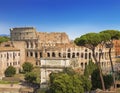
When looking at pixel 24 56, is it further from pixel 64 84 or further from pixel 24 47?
pixel 64 84

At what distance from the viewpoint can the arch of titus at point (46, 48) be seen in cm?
7288

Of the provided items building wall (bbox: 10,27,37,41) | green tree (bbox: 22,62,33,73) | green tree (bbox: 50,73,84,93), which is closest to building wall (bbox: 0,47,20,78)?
green tree (bbox: 22,62,33,73)

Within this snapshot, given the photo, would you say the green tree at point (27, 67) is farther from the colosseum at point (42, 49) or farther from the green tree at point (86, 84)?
the green tree at point (86, 84)

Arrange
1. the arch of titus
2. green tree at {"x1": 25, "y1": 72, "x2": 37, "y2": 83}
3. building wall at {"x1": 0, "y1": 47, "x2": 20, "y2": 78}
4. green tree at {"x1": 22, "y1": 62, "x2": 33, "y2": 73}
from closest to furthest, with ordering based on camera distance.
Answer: green tree at {"x1": 25, "y1": 72, "x2": 37, "y2": 83} → building wall at {"x1": 0, "y1": 47, "x2": 20, "y2": 78} → green tree at {"x1": 22, "y1": 62, "x2": 33, "y2": 73} → the arch of titus

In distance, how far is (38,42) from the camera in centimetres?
7825

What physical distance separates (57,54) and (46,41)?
9905 mm

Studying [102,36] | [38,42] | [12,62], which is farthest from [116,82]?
[38,42]

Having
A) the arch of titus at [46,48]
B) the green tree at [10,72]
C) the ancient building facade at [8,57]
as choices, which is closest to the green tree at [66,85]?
the green tree at [10,72]

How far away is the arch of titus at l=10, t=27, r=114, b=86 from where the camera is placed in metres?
72.9

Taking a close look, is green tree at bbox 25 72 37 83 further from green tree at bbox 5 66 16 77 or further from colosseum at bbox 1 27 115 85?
colosseum at bbox 1 27 115 85

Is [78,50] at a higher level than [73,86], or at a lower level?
higher

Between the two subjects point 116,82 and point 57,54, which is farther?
point 57,54

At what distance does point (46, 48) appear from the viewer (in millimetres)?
75812

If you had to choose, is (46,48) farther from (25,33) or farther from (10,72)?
(10,72)
